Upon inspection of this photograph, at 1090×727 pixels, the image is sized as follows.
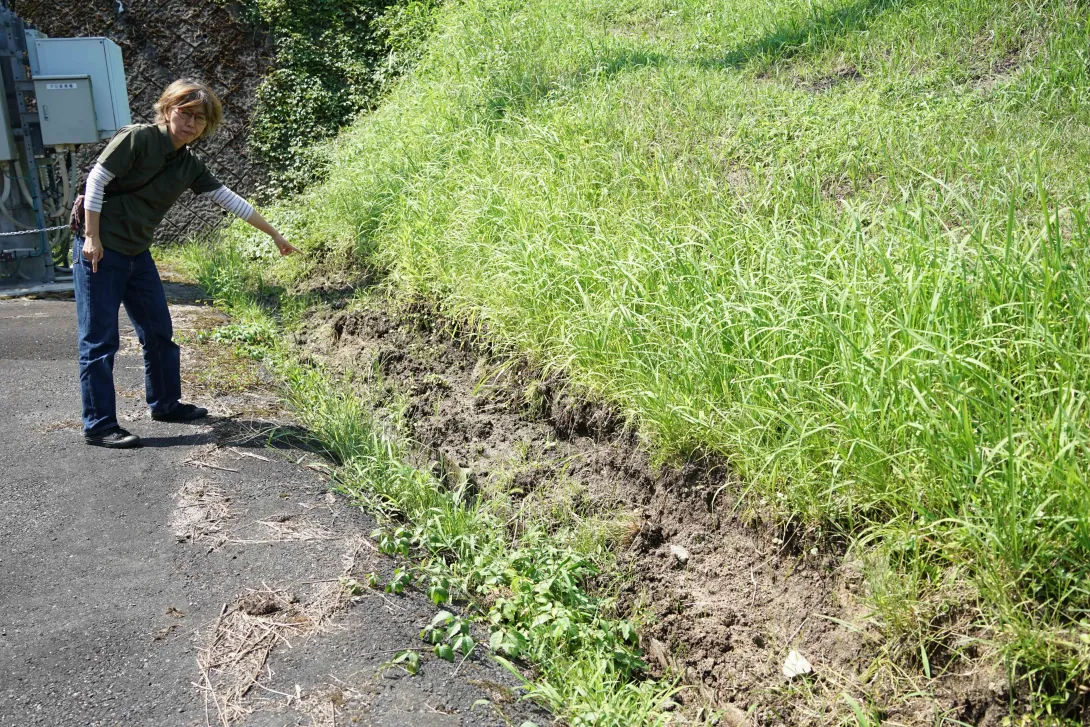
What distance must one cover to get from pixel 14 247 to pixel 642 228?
6275mm

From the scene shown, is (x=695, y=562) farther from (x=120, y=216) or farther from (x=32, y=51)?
(x=32, y=51)

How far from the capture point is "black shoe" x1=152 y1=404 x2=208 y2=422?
473cm

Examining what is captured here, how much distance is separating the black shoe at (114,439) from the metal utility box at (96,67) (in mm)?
4554

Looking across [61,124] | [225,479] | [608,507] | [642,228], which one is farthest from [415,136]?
[608,507]

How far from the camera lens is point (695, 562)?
335cm

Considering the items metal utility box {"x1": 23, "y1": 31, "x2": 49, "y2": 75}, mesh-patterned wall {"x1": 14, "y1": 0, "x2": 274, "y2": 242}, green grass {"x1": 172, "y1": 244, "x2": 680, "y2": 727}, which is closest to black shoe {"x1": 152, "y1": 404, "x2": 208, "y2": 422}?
green grass {"x1": 172, "y1": 244, "x2": 680, "y2": 727}

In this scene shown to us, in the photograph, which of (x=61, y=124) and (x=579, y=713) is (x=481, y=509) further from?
(x=61, y=124)

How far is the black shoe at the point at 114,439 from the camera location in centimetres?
432

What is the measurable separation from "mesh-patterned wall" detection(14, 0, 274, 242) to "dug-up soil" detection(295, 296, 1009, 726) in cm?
662

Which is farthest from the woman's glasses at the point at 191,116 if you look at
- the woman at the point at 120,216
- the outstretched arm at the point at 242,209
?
the outstretched arm at the point at 242,209

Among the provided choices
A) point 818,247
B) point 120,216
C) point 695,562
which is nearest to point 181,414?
point 120,216

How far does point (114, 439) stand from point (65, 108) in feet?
15.7

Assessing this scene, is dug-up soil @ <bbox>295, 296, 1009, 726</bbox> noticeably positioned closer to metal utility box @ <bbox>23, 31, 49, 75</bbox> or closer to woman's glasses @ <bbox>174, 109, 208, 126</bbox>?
woman's glasses @ <bbox>174, 109, 208, 126</bbox>

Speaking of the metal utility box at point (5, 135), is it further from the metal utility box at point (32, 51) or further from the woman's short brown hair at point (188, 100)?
the woman's short brown hair at point (188, 100)
